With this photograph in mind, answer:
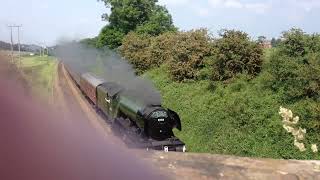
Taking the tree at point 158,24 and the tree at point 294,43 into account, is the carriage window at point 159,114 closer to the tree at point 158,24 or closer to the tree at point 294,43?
the tree at point 294,43

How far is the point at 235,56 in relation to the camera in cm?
2097

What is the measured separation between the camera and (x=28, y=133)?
121cm

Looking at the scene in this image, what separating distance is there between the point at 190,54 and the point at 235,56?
5.70 m

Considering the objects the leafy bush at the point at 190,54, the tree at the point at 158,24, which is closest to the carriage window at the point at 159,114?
the leafy bush at the point at 190,54

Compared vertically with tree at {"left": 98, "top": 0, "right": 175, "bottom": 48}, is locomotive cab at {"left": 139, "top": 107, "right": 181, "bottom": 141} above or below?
below

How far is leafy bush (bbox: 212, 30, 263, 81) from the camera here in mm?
20656

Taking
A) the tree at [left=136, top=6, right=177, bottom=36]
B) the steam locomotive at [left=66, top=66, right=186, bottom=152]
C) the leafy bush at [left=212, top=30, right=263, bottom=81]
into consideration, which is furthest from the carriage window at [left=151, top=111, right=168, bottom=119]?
the tree at [left=136, top=6, right=177, bottom=36]

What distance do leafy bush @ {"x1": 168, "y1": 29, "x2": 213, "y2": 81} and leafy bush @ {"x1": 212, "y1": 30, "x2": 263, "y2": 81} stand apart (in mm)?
3151

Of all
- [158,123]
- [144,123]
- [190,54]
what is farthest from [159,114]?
[190,54]

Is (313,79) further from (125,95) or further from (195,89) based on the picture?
(195,89)

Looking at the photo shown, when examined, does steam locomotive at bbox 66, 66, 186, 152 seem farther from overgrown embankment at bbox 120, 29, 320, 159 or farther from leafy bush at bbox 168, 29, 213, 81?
leafy bush at bbox 168, 29, 213, 81

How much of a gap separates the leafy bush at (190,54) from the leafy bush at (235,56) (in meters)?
3.15

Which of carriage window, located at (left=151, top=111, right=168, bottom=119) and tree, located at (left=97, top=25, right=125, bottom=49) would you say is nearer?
carriage window, located at (left=151, top=111, right=168, bottom=119)

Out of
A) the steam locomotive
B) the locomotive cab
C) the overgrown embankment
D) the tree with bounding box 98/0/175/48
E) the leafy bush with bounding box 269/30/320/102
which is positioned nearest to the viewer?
the overgrown embankment
